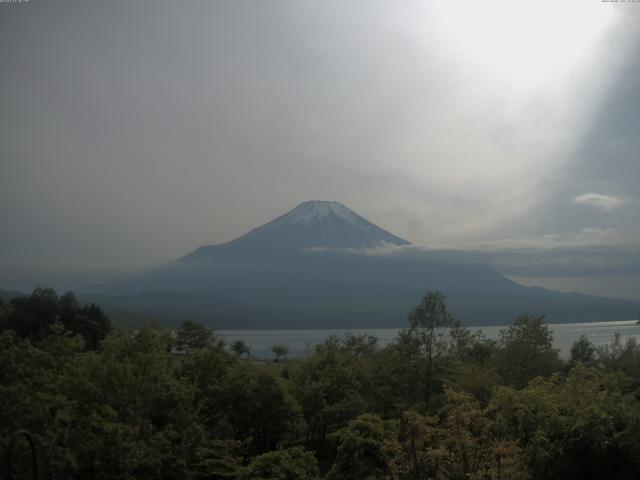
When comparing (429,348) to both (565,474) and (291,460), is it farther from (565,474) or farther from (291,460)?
(565,474)

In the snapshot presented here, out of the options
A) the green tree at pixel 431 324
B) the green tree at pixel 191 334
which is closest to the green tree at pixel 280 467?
the green tree at pixel 431 324

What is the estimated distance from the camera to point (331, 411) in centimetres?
2258

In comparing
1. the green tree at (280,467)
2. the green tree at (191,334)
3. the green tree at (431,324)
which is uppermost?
the green tree at (431,324)

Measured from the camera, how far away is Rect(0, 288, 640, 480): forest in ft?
39.3

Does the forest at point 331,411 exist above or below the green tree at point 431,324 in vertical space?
below

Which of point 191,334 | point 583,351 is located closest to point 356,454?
point 583,351

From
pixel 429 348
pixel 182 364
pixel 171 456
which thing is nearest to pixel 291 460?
pixel 171 456

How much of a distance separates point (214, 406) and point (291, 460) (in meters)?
6.96

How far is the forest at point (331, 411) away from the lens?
39.3 ft

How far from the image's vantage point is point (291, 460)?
52.6 ft

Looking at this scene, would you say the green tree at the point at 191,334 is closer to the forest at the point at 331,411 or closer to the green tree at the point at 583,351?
the forest at the point at 331,411

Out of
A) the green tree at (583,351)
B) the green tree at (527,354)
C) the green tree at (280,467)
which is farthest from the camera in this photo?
the green tree at (583,351)

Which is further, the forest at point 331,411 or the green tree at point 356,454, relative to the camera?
the green tree at point 356,454

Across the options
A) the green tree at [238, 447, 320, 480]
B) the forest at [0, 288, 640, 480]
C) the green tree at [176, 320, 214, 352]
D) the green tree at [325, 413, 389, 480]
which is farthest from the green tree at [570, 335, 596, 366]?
the green tree at [176, 320, 214, 352]
